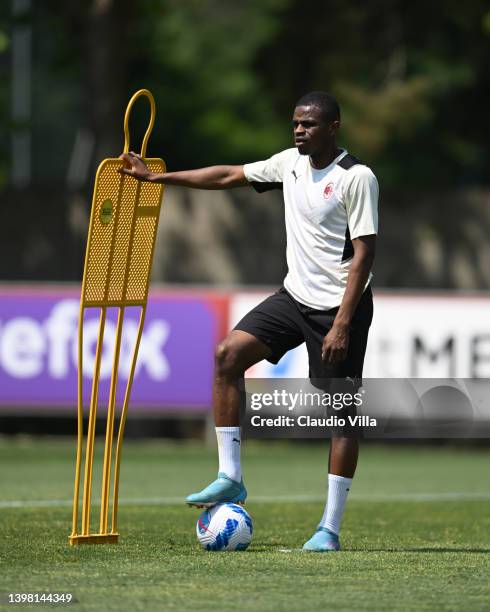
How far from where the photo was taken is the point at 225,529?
797 centimetres

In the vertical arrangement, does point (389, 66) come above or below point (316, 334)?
above

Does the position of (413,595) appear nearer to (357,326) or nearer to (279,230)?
(357,326)

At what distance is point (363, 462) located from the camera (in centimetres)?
1733

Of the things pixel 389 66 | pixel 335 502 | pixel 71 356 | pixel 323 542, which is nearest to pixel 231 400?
pixel 335 502

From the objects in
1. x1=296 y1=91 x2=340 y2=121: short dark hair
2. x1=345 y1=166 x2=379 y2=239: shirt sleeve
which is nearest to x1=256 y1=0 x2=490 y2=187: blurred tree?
x1=296 y1=91 x2=340 y2=121: short dark hair

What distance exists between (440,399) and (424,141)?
29.6m

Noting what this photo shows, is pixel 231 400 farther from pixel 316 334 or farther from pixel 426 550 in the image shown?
pixel 426 550

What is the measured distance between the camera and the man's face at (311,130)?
8.08 m

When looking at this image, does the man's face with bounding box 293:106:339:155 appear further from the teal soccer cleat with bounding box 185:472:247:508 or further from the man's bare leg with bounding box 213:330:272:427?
the teal soccer cleat with bounding box 185:472:247:508

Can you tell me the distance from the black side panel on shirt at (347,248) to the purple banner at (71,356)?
1060 cm

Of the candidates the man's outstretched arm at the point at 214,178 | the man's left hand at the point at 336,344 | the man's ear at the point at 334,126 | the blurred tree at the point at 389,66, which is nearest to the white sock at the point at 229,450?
the man's left hand at the point at 336,344

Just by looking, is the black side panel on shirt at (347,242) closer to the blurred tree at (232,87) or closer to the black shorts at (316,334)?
the black shorts at (316,334)

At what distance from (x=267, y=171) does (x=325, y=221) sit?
0.51 meters

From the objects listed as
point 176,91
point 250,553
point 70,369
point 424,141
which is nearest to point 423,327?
point 70,369
